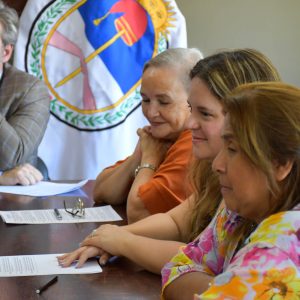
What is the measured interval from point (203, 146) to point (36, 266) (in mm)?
477

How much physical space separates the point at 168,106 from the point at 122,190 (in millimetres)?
374

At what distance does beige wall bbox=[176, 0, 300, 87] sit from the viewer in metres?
3.73

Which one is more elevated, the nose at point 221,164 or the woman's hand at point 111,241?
the nose at point 221,164

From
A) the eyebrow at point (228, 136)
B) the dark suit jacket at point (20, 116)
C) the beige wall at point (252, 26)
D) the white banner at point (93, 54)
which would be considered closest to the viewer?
the eyebrow at point (228, 136)

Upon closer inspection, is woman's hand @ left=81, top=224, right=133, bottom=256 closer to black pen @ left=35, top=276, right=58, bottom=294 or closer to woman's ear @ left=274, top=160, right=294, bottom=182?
black pen @ left=35, top=276, right=58, bottom=294

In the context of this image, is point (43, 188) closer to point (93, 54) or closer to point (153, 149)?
point (153, 149)

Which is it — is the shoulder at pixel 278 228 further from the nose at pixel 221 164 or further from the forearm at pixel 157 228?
the forearm at pixel 157 228

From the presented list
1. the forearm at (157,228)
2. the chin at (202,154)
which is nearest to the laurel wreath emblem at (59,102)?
the forearm at (157,228)

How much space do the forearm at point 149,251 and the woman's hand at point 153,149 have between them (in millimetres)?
627

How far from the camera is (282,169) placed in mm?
975

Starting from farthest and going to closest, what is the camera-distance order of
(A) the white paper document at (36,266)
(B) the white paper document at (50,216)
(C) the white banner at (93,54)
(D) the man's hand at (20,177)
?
(C) the white banner at (93,54) → (D) the man's hand at (20,177) → (B) the white paper document at (50,216) → (A) the white paper document at (36,266)

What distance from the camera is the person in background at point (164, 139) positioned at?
1948mm

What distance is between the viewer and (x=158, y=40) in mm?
3525

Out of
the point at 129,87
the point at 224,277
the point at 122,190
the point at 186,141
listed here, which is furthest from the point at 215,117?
the point at 129,87
